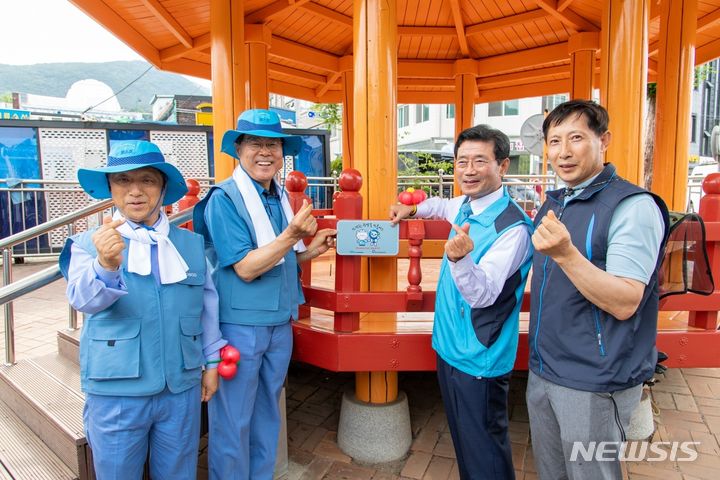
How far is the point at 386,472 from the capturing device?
288 centimetres

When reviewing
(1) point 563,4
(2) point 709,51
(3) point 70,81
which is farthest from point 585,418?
(3) point 70,81

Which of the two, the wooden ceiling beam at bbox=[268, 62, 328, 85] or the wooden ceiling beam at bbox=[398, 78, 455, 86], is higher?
the wooden ceiling beam at bbox=[268, 62, 328, 85]

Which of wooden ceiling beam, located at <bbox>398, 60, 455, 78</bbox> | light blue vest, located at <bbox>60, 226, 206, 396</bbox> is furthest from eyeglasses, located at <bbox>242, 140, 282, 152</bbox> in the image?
wooden ceiling beam, located at <bbox>398, 60, 455, 78</bbox>

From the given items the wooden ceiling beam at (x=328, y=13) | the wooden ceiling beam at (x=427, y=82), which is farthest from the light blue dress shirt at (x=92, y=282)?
the wooden ceiling beam at (x=427, y=82)

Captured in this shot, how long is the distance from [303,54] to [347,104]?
1031 mm

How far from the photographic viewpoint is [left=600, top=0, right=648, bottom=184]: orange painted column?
340cm

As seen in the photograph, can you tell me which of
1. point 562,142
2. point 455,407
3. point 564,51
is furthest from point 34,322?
point 564,51

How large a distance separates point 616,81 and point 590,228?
8.01 feet

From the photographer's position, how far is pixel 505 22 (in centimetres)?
593

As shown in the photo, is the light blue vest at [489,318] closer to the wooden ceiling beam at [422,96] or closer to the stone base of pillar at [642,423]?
the stone base of pillar at [642,423]

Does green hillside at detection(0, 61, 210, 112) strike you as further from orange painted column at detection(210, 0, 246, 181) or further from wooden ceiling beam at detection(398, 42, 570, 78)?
orange painted column at detection(210, 0, 246, 181)

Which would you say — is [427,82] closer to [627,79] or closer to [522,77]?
[522,77]

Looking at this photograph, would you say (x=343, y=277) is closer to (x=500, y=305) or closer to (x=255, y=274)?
(x=255, y=274)

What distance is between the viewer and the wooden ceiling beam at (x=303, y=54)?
20.5ft
